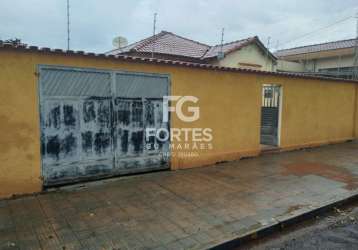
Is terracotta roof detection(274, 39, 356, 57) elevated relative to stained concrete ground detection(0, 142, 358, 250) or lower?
elevated

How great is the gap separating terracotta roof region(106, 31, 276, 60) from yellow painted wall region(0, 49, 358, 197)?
6.18 m

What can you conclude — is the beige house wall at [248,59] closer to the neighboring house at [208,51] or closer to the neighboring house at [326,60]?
the neighboring house at [208,51]

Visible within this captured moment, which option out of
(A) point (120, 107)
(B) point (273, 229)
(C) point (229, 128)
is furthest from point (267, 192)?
(A) point (120, 107)

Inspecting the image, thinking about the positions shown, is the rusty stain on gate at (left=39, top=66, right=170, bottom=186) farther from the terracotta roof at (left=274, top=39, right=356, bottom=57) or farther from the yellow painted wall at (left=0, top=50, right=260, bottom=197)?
the terracotta roof at (left=274, top=39, right=356, bottom=57)

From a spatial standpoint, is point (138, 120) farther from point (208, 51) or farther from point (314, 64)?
point (314, 64)

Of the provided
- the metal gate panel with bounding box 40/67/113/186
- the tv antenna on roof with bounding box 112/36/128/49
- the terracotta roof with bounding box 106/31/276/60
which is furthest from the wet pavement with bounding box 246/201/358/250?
the terracotta roof with bounding box 106/31/276/60

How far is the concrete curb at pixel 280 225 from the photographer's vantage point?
3621mm

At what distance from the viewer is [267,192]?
215 inches

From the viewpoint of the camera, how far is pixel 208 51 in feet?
53.7

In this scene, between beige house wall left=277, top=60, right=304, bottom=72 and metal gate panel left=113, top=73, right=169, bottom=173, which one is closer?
metal gate panel left=113, top=73, right=169, bottom=173

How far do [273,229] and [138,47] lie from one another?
11885mm

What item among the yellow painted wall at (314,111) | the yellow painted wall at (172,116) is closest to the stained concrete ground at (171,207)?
the yellow painted wall at (172,116)

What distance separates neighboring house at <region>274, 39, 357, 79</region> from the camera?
18016 millimetres

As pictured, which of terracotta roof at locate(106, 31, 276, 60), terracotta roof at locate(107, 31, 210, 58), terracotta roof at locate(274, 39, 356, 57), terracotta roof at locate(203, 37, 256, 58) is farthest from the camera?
terracotta roof at locate(274, 39, 356, 57)
